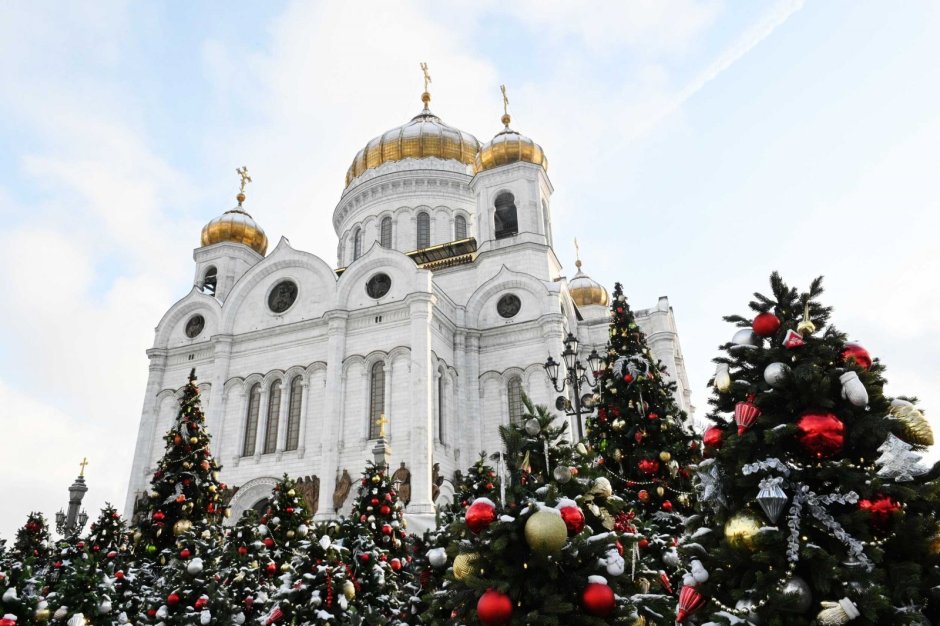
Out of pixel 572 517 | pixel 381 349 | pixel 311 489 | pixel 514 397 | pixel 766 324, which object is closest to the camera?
pixel 572 517

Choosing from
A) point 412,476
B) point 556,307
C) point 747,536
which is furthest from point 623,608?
point 556,307

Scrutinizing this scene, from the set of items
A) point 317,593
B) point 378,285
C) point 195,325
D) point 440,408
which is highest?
point 195,325

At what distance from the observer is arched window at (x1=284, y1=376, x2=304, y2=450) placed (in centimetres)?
Result: 2161

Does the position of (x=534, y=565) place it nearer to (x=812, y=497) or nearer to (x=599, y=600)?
(x=599, y=600)

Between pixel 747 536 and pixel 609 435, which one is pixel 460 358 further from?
pixel 747 536

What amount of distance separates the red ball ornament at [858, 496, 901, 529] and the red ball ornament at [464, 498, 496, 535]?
195 centimetres

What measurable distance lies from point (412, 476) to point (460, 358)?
533 centimetres

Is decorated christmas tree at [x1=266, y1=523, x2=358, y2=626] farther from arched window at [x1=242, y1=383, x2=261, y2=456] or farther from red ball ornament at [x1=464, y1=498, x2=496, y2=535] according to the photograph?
arched window at [x1=242, y1=383, x2=261, y2=456]

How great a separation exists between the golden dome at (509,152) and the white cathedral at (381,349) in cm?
6

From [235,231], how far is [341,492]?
15598 mm

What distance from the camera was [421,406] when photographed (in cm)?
1966

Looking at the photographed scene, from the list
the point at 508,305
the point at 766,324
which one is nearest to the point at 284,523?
the point at 766,324

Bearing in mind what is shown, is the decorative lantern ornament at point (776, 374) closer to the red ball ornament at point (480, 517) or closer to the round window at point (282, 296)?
the red ball ornament at point (480, 517)

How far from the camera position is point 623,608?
11.8ft
